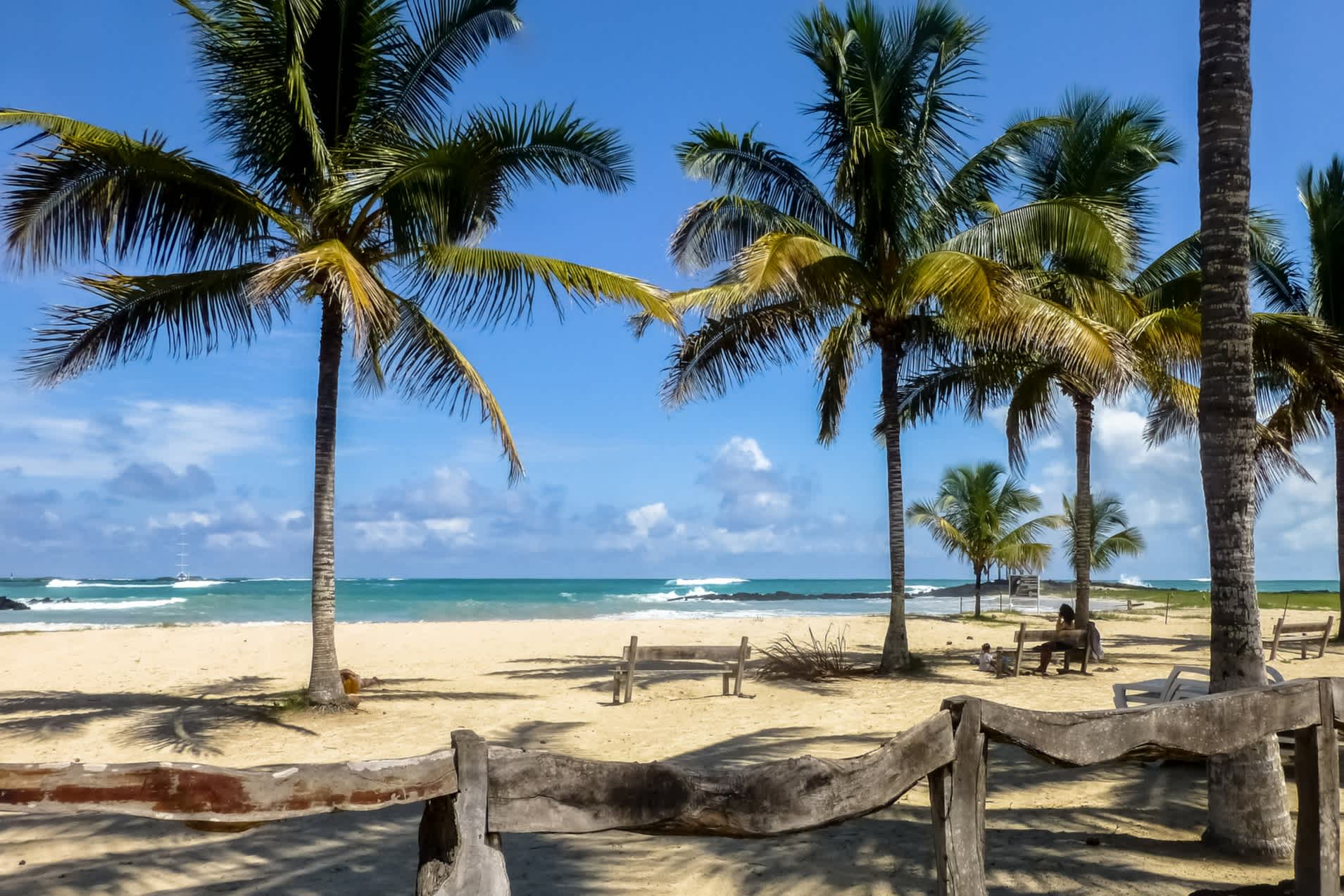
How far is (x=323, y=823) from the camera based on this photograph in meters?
6.42

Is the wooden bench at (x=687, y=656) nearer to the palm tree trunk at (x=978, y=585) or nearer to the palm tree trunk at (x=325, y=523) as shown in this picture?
the palm tree trunk at (x=325, y=523)

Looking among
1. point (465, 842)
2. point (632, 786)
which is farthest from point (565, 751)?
point (465, 842)

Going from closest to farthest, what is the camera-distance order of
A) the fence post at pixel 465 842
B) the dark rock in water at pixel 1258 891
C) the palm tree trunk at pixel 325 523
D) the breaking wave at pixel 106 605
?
the fence post at pixel 465 842 < the dark rock in water at pixel 1258 891 < the palm tree trunk at pixel 325 523 < the breaking wave at pixel 106 605

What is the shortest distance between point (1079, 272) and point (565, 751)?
1242 cm

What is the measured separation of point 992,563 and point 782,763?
103 ft

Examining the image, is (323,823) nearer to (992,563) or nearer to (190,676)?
(190,676)

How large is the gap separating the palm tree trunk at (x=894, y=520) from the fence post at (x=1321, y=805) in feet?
33.1

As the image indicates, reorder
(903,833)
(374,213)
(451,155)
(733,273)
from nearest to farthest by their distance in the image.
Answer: (903,833) → (451,155) → (374,213) → (733,273)

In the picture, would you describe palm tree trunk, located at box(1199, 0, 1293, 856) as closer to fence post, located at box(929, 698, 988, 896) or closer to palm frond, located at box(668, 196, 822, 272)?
fence post, located at box(929, 698, 988, 896)

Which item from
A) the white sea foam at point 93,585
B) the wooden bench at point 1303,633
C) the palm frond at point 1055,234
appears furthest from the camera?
the white sea foam at point 93,585

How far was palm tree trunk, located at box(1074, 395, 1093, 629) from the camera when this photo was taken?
16.8 m

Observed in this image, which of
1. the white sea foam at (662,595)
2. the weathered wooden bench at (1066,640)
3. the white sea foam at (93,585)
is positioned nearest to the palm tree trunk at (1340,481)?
the weathered wooden bench at (1066,640)

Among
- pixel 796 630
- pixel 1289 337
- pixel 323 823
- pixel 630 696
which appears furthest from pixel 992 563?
pixel 323 823

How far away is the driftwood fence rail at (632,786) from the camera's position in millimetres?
2324
